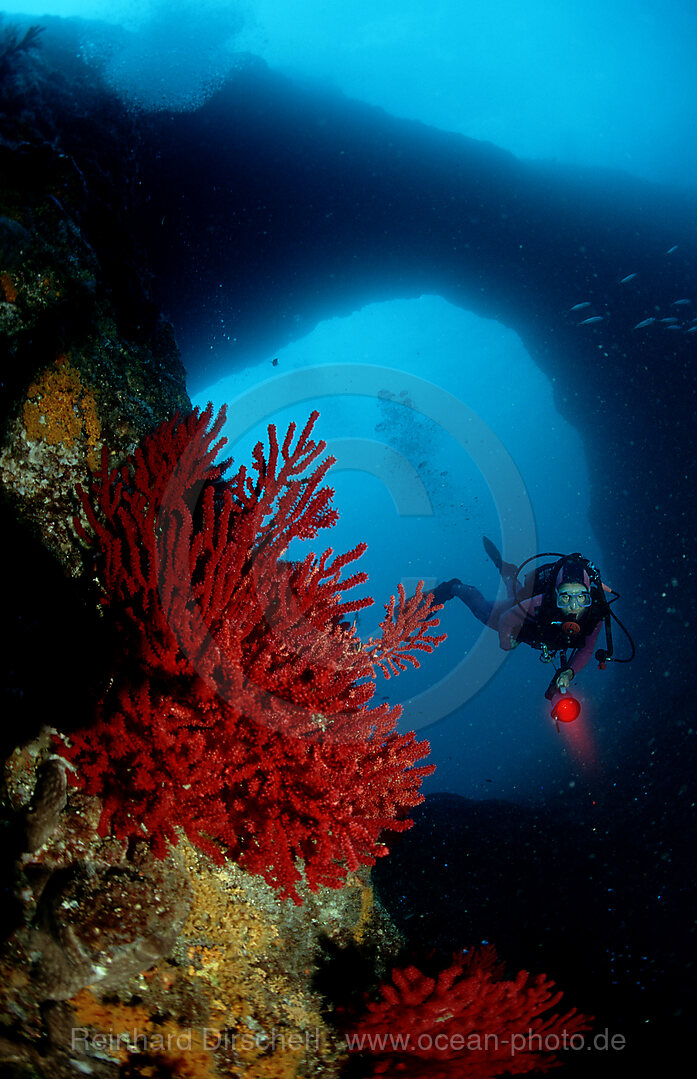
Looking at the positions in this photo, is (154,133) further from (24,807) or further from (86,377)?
(24,807)

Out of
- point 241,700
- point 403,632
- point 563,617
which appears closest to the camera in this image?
point 241,700

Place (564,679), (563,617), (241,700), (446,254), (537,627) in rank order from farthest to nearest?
(446,254)
(537,627)
(563,617)
(564,679)
(241,700)

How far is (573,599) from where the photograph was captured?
7.36 metres

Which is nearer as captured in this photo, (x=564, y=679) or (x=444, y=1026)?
(x=444, y=1026)

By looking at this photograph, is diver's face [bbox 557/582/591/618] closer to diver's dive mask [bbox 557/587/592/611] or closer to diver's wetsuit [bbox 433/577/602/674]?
diver's dive mask [bbox 557/587/592/611]

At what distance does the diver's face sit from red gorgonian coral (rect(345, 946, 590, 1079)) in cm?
498

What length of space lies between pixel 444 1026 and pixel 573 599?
554 centimetres

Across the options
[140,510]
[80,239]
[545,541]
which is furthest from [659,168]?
[545,541]

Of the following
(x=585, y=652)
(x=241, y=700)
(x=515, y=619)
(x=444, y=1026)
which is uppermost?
(x=515, y=619)

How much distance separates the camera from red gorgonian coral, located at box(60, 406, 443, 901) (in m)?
2.09

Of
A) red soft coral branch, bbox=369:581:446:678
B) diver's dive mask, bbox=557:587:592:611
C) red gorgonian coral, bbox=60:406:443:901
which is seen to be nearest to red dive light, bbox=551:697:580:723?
diver's dive mask, bbox=557:587:592:611

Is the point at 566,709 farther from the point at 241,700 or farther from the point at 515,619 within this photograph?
the point at 241,700

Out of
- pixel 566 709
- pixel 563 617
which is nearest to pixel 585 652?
pixel 563 617

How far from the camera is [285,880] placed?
207 cm
